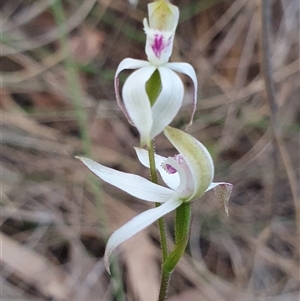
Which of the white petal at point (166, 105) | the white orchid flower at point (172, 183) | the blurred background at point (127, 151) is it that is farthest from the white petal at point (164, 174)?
the blurred background at point (127, 151)

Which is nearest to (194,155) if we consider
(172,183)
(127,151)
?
(172,183)

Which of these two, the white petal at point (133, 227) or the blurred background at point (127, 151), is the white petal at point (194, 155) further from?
the blurred background at point (127, 151)

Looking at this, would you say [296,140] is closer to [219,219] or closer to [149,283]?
[219,219]

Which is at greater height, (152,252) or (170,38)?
(170,38)

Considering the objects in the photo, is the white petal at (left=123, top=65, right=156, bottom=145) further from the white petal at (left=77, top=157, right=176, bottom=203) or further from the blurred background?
the blurred background

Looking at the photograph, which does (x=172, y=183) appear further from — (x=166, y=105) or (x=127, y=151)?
(x=127, y=151)

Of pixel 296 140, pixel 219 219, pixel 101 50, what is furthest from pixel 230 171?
pixel 101 50
